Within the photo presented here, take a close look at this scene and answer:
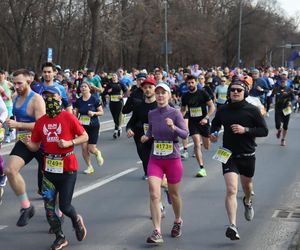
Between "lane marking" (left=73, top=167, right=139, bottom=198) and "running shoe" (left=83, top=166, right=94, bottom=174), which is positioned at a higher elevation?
"running shoe" (left=83, top=166, right=94, bottom=174)

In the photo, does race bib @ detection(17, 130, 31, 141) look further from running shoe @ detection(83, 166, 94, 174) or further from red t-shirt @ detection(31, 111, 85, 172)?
running shoe @ detection(83, 166, 94, 174)

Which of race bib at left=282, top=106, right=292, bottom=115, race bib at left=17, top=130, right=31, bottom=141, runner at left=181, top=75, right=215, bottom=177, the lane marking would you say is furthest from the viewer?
race bib at left=282, top=106, right=292, bottom=115

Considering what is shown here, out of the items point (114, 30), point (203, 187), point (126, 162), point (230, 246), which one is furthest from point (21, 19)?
point (230, 246)

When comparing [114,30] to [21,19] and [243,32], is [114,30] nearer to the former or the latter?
[21,19]

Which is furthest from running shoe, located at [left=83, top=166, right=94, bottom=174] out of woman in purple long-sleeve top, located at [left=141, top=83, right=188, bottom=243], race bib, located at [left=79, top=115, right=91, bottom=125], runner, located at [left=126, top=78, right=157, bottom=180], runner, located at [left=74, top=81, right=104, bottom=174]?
woman in purple long-sleeve top, located at [left=141, top=83, right=188, bottom=243]

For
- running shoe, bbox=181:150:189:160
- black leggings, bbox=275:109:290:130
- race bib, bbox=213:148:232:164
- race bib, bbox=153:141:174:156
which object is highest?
race bib, bbox=153:141:174:156

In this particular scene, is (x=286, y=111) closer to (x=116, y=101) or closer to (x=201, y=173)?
(x=116, y=101)

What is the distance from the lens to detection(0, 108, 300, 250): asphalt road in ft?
19.3

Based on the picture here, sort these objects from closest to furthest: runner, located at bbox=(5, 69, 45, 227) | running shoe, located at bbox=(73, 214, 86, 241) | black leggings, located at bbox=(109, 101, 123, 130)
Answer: running shoe, located at bbox=(73, 214, 86, 241) < runner, located at bbox=(5, 69, 45, 227) < black leggings, located at bbox=(109, 101, 123, 130)

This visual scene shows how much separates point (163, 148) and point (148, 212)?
1492 millimetres

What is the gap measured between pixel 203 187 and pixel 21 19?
37824 millimetres

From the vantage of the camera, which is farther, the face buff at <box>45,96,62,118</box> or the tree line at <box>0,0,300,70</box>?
the tree line at <box>0,0,300,70</box>

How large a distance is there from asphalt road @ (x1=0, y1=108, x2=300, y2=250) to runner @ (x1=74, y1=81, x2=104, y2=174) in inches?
12.7

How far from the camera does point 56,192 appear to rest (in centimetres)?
552
